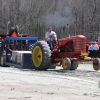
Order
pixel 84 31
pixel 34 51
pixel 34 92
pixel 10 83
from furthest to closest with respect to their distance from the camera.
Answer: pixel 84 31 → pixel 34 51 → pixel 10 83 → pixel 34 92

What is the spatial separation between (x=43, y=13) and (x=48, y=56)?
27917 mm

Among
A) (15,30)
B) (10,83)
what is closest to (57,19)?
(15,30)

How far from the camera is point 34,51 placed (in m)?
19.1

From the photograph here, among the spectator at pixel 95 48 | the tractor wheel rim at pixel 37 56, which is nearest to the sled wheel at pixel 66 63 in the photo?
the tractor wheel rim at pixel 37 56

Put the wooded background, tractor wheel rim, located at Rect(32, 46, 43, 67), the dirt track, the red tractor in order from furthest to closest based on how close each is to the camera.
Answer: the wooded background, tractor wheel rim, located at Rect(32, 46, 43, 67), the red tractor, the dirt track

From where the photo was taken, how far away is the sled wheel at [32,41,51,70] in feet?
59.0

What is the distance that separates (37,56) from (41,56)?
583mm

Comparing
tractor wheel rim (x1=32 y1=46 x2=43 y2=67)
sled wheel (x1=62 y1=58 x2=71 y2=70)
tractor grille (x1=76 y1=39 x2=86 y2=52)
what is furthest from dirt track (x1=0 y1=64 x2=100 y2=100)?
tractor wheel rim (x1=32 y1=46 x2=43 y2=67)

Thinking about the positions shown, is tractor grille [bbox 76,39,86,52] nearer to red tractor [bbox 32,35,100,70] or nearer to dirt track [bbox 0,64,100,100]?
red tractor [bbox 32,35,100,70]

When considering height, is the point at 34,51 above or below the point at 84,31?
below

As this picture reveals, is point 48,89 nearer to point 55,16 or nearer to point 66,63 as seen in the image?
point 66,63

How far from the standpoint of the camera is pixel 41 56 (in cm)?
1838

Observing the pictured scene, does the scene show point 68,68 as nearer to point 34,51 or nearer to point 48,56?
point 48,56

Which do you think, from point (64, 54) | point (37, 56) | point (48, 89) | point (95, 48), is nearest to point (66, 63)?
point (64, 54)
